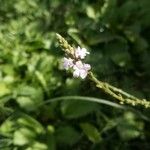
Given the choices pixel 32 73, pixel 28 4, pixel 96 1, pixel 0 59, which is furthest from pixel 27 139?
pixel 28 4

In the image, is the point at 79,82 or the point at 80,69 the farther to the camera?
the point at 79,82

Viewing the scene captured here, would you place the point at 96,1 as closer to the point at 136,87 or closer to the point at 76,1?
the point at 76,1

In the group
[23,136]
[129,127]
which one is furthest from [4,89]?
[129,127]

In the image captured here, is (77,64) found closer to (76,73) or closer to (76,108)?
(76,73)

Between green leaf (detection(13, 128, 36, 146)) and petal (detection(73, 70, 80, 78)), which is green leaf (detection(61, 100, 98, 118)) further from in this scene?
petal (detection(73, 70, 80, 78))

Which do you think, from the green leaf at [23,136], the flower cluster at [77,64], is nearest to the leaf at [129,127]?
the green leaf at [23,136]

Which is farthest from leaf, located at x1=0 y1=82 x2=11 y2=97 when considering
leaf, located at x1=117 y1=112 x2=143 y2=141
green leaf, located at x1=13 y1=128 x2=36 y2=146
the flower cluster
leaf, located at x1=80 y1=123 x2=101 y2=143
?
the flower cluster

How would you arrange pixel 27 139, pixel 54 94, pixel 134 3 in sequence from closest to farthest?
pixel 27 139 → pixel 54 94 → pixel 134 3

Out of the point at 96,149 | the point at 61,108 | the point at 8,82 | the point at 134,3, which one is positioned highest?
the point at 134,3
